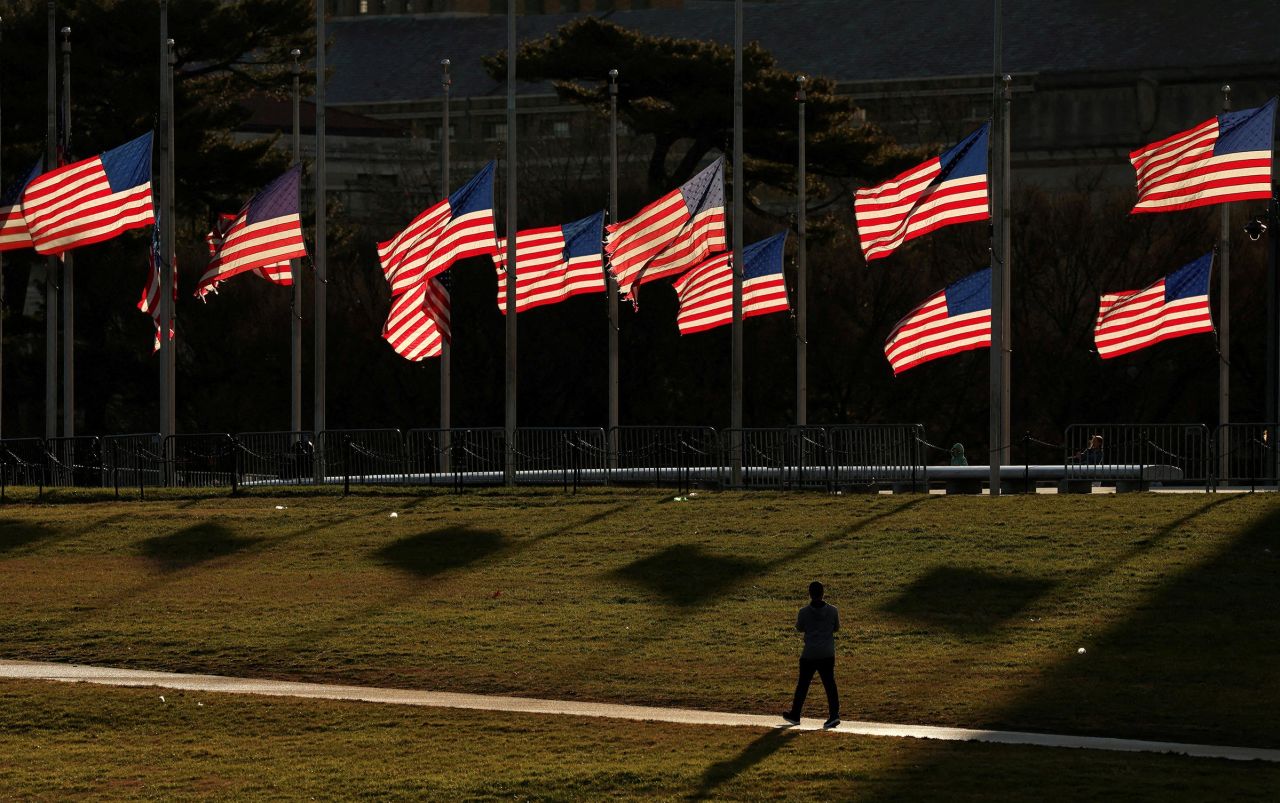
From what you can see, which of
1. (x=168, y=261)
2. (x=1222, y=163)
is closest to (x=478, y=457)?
(x=168, y=261)

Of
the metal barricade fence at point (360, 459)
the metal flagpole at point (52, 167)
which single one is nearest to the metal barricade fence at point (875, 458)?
the metal barricade fence at point (360, 459)

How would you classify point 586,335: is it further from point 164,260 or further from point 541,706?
point 541,706

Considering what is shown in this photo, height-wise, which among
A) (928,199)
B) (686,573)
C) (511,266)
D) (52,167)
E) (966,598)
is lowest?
(966,598)

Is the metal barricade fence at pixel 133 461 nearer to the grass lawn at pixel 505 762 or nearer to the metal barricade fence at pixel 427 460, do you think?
the metal barricade fence at pixel 427 460

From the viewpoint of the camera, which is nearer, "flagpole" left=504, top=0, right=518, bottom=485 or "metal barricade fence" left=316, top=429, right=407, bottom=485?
"flagpole" left=504, top=0, right=518, bottom=485

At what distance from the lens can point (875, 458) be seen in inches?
1702

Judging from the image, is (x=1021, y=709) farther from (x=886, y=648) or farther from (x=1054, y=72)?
(x=1054, y=72)

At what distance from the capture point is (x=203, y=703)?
86.5 feet

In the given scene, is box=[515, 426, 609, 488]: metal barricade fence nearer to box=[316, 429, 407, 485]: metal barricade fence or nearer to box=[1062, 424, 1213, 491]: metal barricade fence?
box=[316, 429, 407, 485]: metal barricade fence

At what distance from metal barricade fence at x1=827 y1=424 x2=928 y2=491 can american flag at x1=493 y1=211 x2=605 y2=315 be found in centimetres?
602

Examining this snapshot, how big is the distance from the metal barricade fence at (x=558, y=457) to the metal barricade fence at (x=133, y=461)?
6.48 metres

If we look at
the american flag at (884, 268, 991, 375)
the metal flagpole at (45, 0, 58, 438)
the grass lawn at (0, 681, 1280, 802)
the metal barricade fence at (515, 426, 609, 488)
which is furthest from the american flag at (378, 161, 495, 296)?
the grass lawn at (0, 681, 1280, 802)

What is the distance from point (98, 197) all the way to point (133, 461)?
20.2ft

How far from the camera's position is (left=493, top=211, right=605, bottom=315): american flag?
153ft
